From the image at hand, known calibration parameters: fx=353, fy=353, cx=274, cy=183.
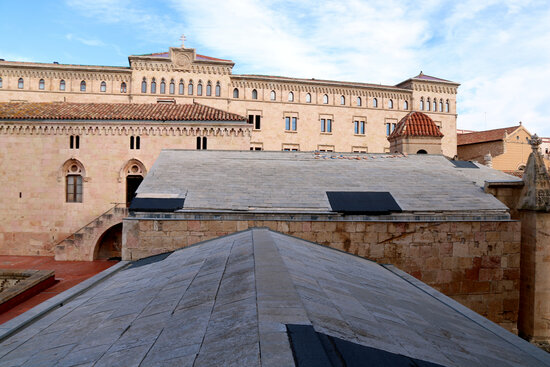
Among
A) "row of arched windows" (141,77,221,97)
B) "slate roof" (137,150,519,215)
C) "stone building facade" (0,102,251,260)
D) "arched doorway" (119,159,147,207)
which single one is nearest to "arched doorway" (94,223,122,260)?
"stone building facade" (0,102,251,260)

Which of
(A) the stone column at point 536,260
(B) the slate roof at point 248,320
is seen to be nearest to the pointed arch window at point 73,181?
(B) the slate roof at point 248,320

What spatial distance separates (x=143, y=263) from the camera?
966 centimetres

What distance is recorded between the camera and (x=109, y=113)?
24.1m

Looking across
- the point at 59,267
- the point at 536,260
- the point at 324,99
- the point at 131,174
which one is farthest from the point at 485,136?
the point at 59,267

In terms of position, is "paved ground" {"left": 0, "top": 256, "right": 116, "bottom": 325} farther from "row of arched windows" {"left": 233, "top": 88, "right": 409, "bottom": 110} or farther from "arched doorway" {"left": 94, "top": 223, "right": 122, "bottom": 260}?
"row of arched windows" {"left": 233, "top": 88, "right": 409, "bottom": 110}

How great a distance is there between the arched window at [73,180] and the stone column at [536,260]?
958 inches

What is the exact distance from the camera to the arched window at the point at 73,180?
2342cm

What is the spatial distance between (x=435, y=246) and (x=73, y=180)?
22411 millimetres

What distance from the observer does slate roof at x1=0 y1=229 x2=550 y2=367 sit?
3.40 meters

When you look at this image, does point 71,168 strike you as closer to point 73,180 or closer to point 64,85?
point 73,180

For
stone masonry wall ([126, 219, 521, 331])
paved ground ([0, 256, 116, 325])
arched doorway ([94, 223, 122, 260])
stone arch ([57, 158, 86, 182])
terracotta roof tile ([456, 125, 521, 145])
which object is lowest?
paved ground ([0, 256, 116, 325])

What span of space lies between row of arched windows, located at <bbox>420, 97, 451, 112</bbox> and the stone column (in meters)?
34.6

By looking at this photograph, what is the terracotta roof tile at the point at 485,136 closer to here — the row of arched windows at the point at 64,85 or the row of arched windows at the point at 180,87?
the row of arched windows at the point at 180,87

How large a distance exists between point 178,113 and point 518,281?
21198mm
